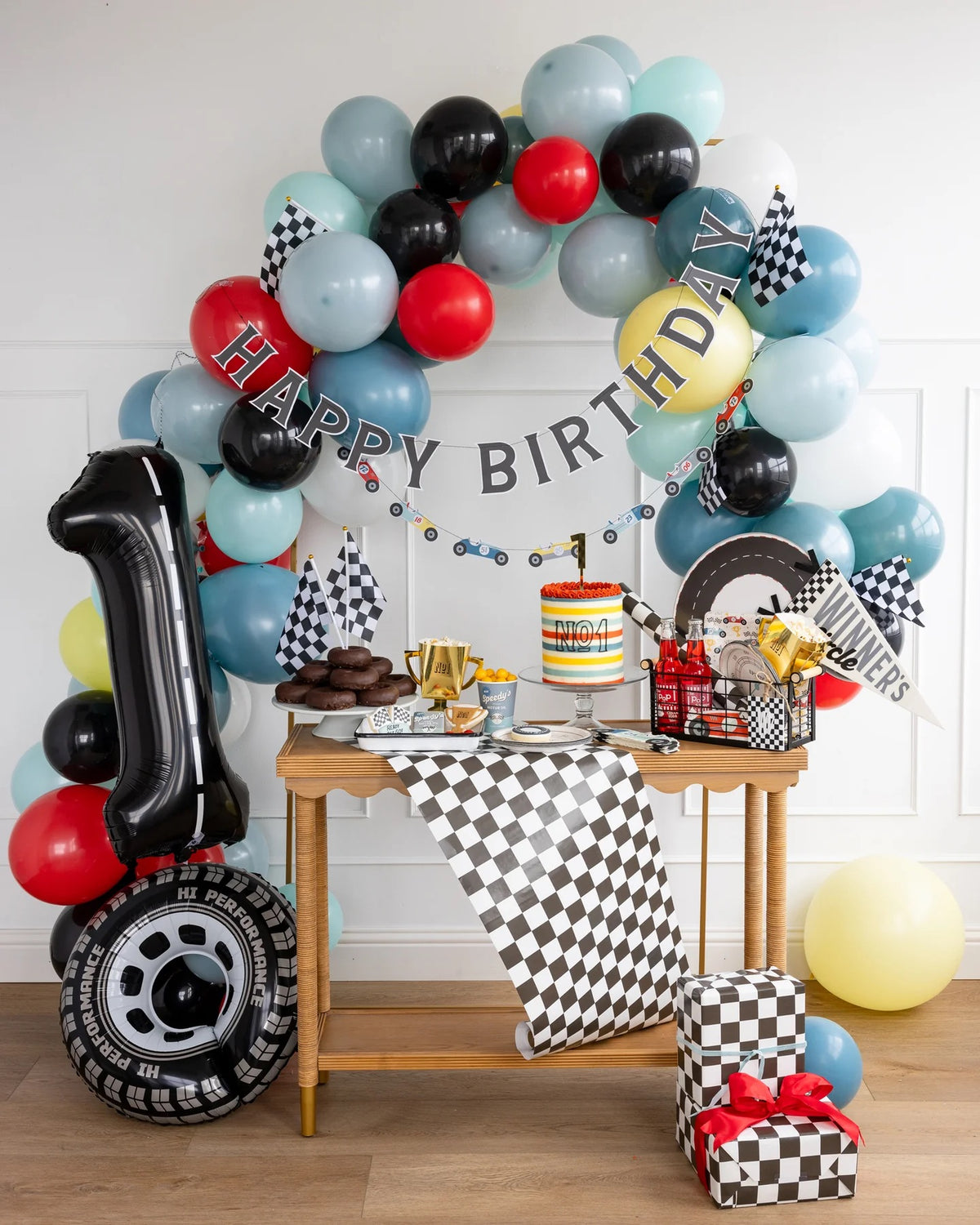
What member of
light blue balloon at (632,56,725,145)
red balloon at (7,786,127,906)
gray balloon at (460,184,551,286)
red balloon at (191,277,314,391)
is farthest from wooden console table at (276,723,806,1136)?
light blue balloon at (632,56,725,145)

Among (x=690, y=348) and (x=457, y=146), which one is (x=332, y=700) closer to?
(x=690, y=348)

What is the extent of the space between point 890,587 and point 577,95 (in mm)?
1198

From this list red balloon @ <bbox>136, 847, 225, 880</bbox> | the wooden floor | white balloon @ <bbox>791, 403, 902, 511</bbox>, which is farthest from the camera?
red balloon @ <bbox>136, 847, 225, 880</bbox>

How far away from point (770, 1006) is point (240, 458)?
1.47m

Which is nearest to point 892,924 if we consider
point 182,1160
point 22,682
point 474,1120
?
point 474,1120

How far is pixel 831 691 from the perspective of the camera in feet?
7.64

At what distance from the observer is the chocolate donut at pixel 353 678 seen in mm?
2023

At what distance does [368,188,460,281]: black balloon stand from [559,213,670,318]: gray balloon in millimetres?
257

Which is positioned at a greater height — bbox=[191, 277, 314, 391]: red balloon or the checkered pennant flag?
bbox=[191, 277, 314, 391]: red balloon

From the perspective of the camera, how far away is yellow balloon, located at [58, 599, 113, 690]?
2342 millimetres

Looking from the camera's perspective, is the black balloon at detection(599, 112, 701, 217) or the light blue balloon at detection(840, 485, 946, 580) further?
the light blue balloon at detection(840, 485, 946, 580)

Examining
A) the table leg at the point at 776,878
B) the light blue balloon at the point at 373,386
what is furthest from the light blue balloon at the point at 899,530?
the light blue balloon at the point at 373,386

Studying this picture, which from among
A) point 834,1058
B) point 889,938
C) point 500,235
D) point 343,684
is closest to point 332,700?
point 343,684

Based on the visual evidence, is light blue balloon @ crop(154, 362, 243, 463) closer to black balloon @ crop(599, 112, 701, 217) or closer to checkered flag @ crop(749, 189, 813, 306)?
black balloon @ crop(599, 112, 701, 217)
